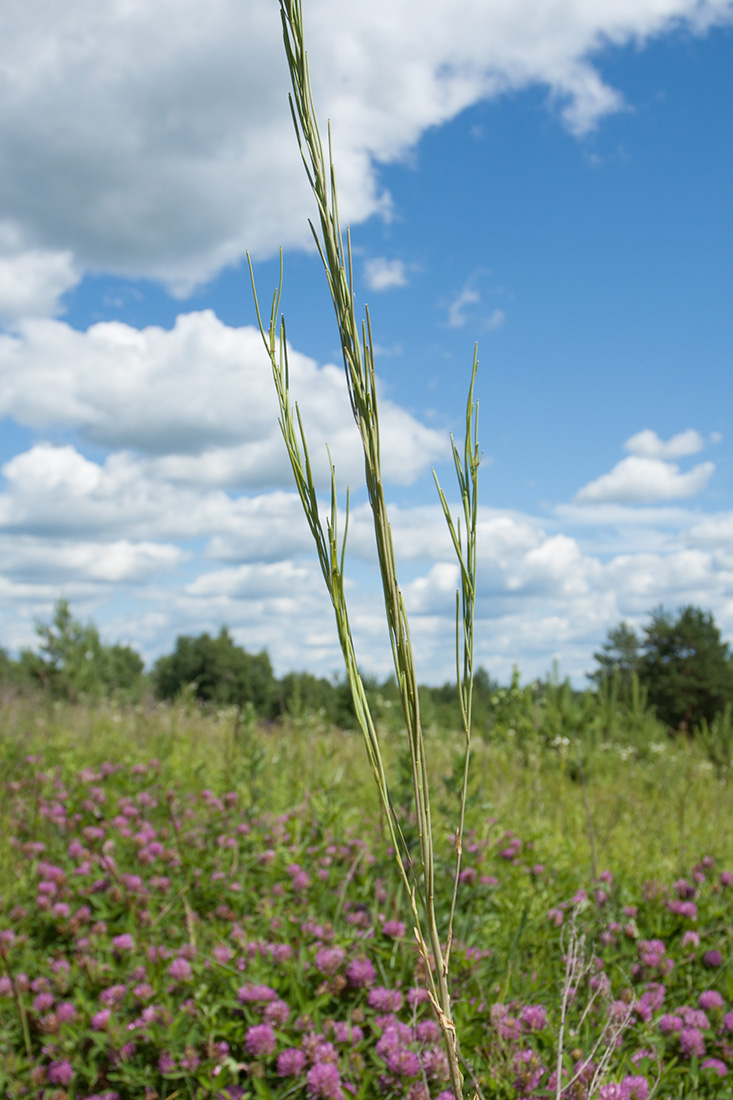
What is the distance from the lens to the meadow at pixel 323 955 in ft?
6.99

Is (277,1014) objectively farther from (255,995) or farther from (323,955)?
(323,955)

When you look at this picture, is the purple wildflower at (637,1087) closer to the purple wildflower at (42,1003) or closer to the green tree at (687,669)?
the purple wildflower at (42,1003)

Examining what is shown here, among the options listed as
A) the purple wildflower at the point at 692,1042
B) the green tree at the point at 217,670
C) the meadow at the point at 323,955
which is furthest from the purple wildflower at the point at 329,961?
the green tree at the point at 217,670

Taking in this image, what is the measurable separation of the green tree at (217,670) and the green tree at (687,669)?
11883 millimetres

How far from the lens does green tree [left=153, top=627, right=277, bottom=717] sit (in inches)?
1087

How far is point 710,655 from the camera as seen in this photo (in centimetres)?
1873

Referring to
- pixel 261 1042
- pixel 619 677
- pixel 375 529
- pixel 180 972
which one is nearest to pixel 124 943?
pixel 180 972

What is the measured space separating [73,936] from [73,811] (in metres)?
1.66

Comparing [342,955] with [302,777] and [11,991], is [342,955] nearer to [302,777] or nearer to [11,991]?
[11,991]

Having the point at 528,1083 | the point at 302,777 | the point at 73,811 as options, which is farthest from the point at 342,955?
the point at 302,777

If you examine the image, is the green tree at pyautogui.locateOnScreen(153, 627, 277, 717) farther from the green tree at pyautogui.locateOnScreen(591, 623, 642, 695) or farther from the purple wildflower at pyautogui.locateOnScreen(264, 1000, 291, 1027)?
the purple wildflower at pyautogui.locateOnScreen(264, 1000, 291, 1027)

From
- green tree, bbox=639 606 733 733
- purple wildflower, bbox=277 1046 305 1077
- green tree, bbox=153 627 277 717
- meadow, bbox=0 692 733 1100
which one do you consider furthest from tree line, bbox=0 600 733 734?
purple wildflower, bbox=277 1046 305 1077

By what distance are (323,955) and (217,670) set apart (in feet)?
86.8

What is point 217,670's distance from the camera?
28203 mm
